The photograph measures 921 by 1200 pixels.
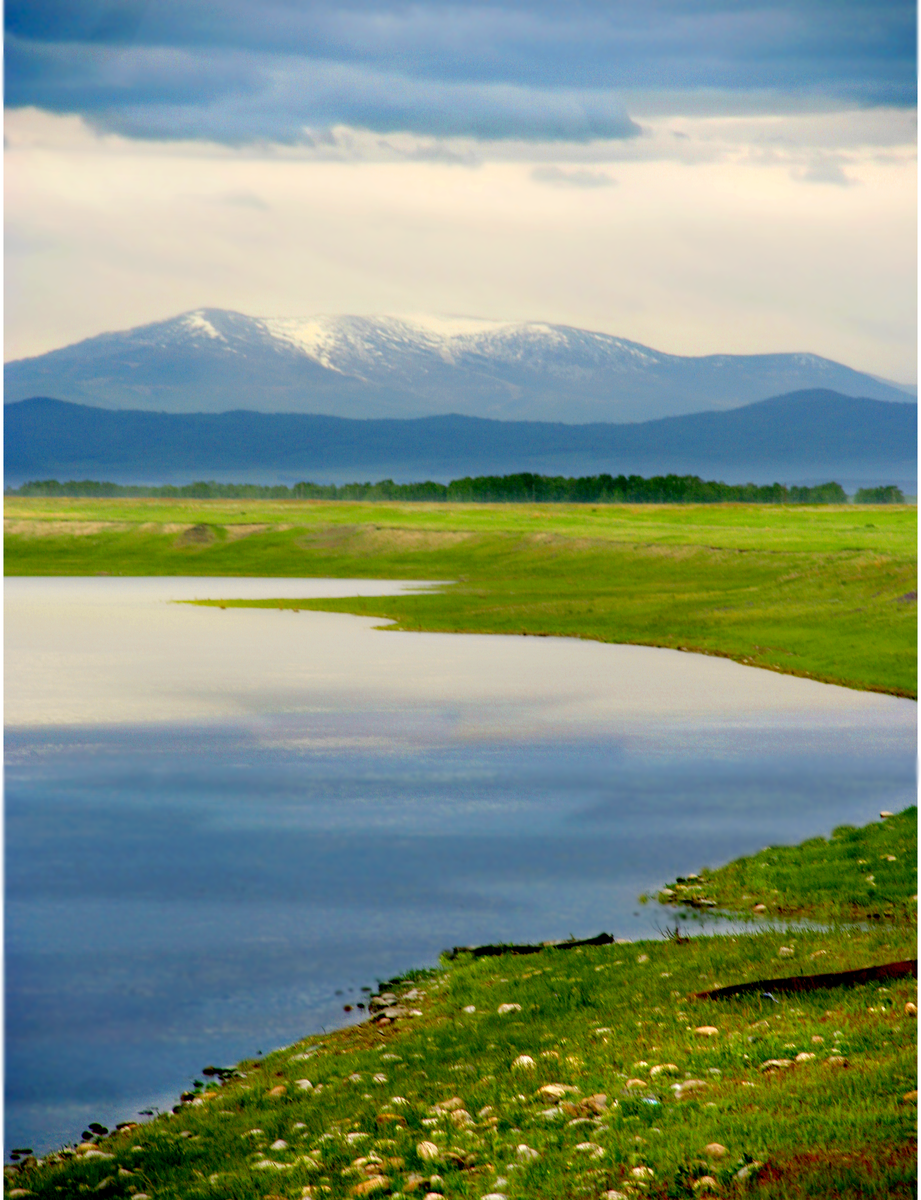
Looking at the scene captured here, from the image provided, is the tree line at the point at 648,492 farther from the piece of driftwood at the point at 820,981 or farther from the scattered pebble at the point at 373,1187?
the scattered pebble at the point at 373,1187

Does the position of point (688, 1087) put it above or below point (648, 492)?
below

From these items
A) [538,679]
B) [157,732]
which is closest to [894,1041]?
[157,732]

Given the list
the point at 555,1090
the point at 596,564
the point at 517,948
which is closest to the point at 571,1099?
the point at 555,1090

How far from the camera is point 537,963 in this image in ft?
40.9

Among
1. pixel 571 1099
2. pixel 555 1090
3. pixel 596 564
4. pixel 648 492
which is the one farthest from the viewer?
pixel 648 492

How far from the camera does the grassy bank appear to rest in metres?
6.45

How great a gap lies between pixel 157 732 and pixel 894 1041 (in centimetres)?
2128

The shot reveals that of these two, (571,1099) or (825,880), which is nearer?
(571,1099)

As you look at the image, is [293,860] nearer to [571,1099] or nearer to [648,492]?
[571,1099]

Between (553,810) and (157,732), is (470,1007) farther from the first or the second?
(157,732)

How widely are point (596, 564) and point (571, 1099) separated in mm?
76058

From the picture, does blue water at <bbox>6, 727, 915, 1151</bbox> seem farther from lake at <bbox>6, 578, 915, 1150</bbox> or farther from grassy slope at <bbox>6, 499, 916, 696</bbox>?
grassy slope at <bbox>6, 499, 916, 696</bbox>

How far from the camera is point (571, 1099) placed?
8.12m

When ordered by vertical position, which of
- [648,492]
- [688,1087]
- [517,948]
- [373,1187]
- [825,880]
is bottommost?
[517,948]
